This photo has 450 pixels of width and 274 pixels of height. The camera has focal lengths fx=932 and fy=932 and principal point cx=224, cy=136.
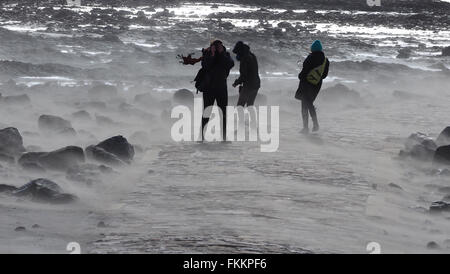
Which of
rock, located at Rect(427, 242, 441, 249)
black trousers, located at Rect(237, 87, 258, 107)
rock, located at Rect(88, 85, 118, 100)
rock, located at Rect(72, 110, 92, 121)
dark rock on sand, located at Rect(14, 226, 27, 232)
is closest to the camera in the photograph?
rock, located at Rect(427, 242, 441, 249)

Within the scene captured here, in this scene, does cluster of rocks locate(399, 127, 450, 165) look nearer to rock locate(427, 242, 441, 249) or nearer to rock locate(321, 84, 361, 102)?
rock locate(427, 242, 441, 249)

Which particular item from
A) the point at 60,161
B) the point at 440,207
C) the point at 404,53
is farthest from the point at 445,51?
the point at 60,161

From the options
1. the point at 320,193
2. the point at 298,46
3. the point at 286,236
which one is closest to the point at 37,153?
the point at 320,193

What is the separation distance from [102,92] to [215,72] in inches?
256

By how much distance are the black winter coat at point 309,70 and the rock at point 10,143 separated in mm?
4827

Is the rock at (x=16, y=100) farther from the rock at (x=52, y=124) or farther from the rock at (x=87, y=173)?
the rock at (x=87, y=173)

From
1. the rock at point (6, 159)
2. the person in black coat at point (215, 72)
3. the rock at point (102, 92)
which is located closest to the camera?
the rock at point (6, 159)

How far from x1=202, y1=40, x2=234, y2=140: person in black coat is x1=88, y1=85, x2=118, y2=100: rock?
19.9ft

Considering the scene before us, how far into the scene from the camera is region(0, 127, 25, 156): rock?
1252cm

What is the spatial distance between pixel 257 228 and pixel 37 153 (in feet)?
13.8

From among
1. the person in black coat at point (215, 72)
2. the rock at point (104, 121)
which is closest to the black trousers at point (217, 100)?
the person in black coat at point (215, 72)

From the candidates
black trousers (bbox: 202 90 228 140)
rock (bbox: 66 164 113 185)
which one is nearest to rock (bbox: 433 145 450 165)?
Result: black trousers (bbox: 202 90 228 140)

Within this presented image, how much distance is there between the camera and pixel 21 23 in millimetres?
34844

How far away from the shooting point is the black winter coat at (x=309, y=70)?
49.4ft
